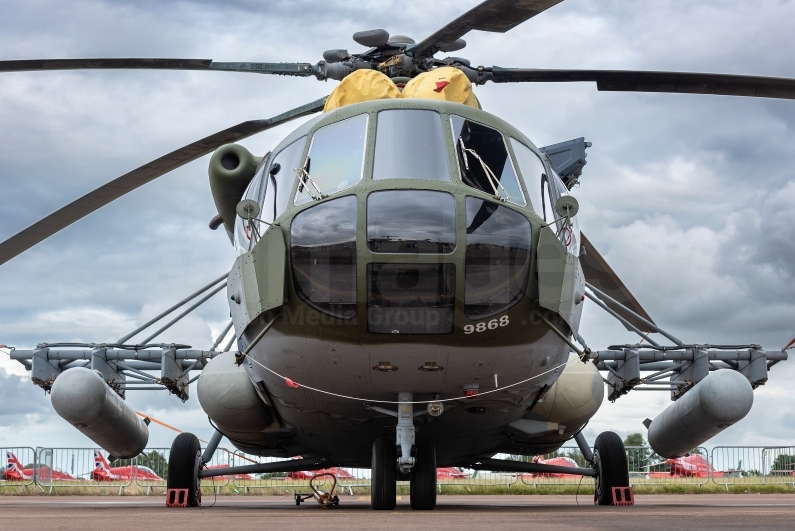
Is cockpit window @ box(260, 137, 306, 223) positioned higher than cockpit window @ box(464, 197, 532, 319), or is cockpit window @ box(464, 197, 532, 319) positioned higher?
cockpit window @ box(260, 137, 306, 223)

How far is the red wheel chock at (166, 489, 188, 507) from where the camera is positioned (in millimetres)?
10250

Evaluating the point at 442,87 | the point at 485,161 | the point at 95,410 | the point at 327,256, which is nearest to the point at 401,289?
the point at 327,256

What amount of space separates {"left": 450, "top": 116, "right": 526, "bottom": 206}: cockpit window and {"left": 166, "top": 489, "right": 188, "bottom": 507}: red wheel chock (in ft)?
17.3

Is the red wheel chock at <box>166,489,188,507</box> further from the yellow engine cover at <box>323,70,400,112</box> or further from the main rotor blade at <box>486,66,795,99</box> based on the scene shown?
the main rotor blade at <box>486,66,795,99</box>

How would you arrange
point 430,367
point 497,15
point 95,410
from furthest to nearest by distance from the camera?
point 95,410
point 497,15
point 430,367

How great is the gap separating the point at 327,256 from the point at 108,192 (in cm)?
441

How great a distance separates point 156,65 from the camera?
991 cm

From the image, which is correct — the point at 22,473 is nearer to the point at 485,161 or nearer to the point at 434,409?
the point at 434,409

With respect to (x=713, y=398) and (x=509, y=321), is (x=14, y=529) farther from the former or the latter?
(x=713, y=398)

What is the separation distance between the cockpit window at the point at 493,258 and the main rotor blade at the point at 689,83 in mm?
3220

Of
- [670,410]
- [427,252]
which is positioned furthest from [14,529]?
[670,410]

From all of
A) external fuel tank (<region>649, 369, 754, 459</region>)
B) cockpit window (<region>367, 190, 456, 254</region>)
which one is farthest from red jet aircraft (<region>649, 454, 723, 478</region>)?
cockpit window (<region>367, 190, 456, 254</region>)

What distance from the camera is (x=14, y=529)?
462 cm

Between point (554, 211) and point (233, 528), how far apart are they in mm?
4164
